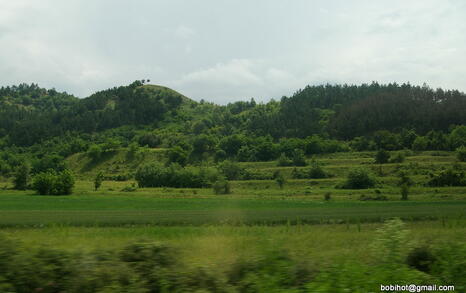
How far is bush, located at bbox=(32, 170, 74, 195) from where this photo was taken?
85.9 metres

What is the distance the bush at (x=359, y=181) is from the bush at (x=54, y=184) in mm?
58693

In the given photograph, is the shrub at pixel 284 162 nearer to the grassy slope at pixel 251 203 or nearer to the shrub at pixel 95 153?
the grassy slope at pixel 251 203

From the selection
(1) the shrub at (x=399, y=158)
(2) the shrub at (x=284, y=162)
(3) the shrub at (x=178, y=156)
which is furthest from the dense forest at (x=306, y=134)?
(1) the shrub at (x=399, y=158)

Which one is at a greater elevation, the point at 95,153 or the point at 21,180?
the point at 95,153

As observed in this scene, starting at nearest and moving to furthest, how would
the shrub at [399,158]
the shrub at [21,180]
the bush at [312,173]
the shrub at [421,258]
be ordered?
the shrub at [421,258]
the shrub at [21,180]
the bush at [312,173]
the shrub at [399,158]

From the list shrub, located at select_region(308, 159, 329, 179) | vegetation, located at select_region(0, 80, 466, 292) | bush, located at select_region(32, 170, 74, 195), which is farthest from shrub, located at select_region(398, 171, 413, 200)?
bush, located at select_region(32, 170, 74, 195)

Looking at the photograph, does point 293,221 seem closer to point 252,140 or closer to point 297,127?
point 252,140

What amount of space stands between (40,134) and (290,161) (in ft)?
427

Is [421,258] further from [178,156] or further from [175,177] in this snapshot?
[178,156]

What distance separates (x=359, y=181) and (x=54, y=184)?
6450 cm

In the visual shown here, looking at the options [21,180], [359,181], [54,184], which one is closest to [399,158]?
[359,181]

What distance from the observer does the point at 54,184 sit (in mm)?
86250

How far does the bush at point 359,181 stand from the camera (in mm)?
86250

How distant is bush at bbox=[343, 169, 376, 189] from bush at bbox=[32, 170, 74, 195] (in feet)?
193
